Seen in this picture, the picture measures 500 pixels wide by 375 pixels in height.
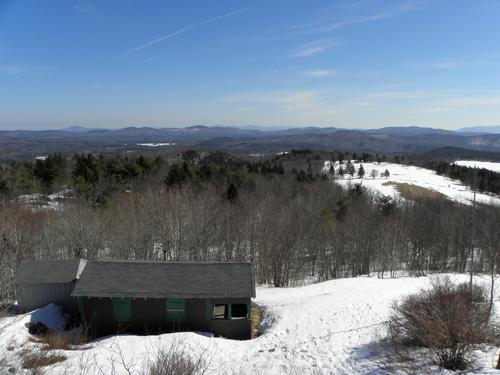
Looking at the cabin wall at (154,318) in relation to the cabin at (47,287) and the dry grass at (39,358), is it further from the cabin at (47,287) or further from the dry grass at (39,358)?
the dry grass at (39,358)

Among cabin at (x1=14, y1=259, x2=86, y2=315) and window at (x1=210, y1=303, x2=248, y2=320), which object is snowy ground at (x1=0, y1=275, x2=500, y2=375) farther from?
cabin at (x1=14, y1=259, x2=86, y2=315)

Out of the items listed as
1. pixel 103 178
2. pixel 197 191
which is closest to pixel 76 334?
pixel 197 191

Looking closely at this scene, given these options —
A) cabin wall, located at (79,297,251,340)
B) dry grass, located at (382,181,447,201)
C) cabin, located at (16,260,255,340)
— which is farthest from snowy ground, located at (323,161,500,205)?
cabin wall, located at (79,297,251,340)

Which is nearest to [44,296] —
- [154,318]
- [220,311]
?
[154,318]

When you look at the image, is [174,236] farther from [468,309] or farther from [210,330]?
[468,309]

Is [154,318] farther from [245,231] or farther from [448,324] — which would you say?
[245,231]

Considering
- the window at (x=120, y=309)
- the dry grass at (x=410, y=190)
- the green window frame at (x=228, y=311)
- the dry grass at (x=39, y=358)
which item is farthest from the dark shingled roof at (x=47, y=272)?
the dry grass at (x=410, y=190)
